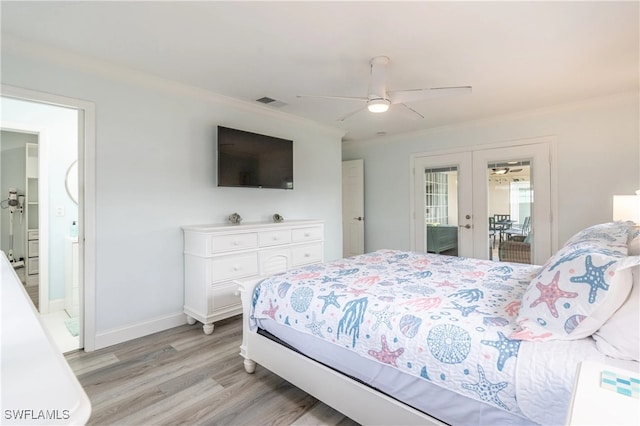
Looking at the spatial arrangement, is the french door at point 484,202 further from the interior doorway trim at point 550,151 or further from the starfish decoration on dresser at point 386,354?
the starfish decoration on dresser at point 386,354

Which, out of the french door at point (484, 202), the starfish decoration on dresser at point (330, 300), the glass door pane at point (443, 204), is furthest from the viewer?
the glass door pane at point (443, 204)

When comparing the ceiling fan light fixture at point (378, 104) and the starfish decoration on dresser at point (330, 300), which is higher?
the ceiling fan light fixture at point (378, 104)

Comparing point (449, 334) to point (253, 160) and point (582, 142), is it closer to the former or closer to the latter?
point (253, 160)

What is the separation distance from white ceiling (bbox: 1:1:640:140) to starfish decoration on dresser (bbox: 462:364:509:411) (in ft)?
6.56

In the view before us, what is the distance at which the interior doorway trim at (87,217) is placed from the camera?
8.64 feet

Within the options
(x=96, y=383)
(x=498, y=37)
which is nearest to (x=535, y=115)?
(x=498, y=37)

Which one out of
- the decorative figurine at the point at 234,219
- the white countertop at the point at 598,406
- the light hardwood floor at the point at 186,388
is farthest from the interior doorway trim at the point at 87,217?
the white countertop at the point at 598,406

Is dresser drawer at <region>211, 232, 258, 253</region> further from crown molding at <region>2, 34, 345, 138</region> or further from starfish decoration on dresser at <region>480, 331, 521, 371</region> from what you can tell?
starfish decoration on dresser at <region>480, 331, 521, 371</region>

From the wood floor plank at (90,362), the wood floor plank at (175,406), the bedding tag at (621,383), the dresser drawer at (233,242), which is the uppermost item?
the dresser drawer at (233,242)

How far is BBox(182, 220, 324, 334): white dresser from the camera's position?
9.75 ft

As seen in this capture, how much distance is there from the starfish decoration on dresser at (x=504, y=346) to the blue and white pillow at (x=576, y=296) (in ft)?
0.11

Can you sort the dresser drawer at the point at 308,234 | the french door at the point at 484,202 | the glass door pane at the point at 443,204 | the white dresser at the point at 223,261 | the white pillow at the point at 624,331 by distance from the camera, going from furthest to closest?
1. the glass door pane at the point at 443,204
2. the french door at the point at 484,202
3. the dresser drawer at the point at 308,234
4. the white dresser at the point at 223,261
5. the white pillow at the point at 624,331

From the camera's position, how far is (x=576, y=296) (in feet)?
3.99

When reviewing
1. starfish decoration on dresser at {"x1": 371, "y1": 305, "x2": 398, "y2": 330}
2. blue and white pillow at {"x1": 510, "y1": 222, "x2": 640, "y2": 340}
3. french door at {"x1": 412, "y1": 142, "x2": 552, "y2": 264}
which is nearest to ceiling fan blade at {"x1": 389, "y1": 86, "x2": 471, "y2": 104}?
blue and white pillow at {"x1": 510, "y1": 222, "x2": 640, "y2": 340}
